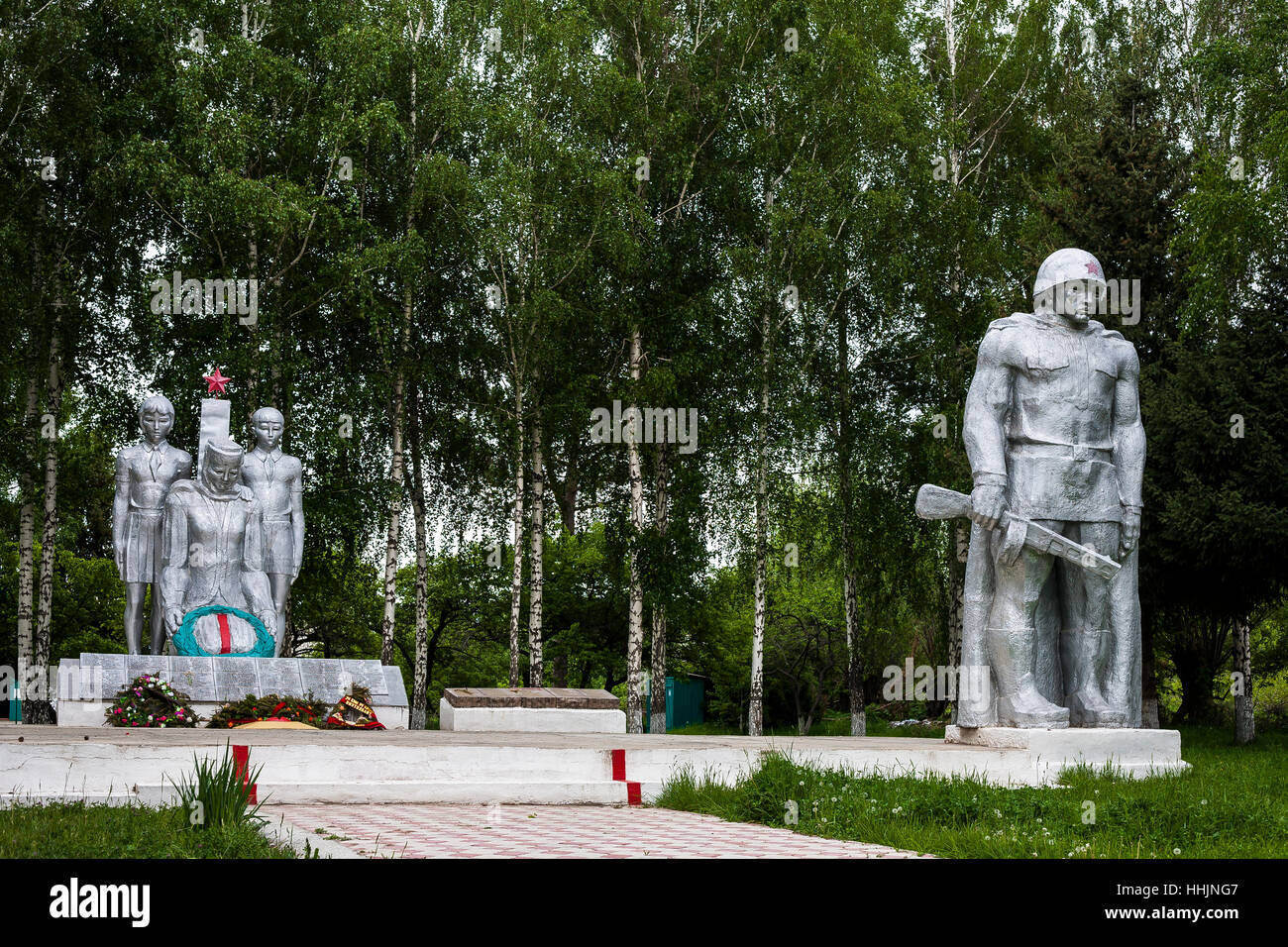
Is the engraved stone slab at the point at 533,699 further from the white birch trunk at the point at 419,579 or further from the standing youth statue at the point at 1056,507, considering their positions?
the white birch trunk at the point at 419,579

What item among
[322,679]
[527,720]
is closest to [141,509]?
[322,679]

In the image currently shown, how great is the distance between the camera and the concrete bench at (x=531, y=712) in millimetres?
13375

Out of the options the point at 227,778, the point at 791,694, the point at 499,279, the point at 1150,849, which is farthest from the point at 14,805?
the point at 791,694

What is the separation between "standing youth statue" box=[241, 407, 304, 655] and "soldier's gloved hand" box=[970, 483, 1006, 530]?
8575 millimetres

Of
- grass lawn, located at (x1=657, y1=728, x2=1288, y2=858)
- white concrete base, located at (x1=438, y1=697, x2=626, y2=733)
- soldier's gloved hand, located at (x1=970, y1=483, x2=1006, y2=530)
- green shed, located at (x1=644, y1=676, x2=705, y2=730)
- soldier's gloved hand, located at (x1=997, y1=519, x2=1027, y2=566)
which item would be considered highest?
soldier's gloved hand, located at (x1=970, y1=483, x2=1006, y2=530)

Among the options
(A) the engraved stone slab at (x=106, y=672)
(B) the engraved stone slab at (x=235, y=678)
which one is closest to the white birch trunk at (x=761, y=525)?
(B) the engraved stone slab at (x=235, y=678)

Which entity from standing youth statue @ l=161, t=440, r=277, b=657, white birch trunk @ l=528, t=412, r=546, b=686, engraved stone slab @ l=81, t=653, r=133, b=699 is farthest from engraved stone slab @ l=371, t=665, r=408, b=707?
white birch trunk @ l=528, t=412, r=546, b=686

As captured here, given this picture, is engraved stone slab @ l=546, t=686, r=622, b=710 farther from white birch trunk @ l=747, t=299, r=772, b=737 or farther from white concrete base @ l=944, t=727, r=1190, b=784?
white birch trunk @ l=747, t=299, r=772, b=737

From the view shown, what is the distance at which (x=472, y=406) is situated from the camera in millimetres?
22344

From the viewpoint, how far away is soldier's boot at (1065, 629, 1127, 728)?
10062 millimetres

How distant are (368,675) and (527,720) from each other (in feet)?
6.53

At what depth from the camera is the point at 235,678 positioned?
45.3 ft

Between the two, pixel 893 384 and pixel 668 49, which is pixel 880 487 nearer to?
pixel 893 384

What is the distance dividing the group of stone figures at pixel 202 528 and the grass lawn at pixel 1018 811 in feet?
26.3
